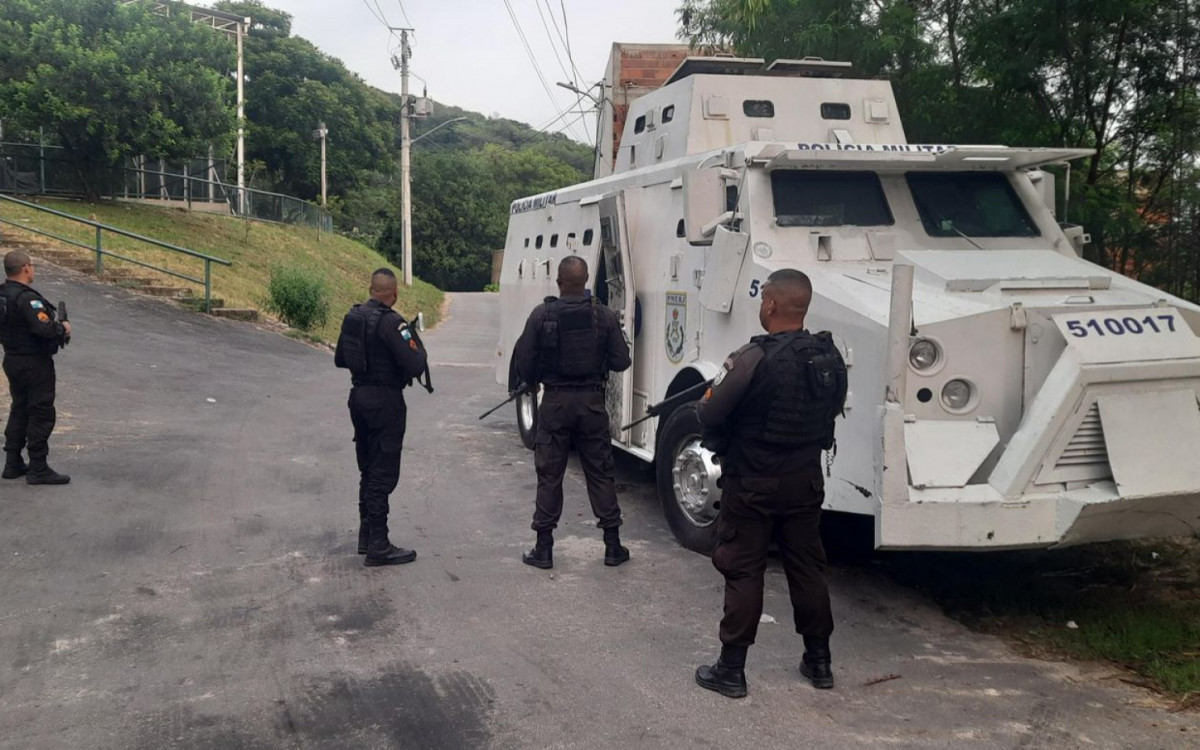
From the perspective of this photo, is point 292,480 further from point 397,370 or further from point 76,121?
point 76,121

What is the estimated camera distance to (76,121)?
22.5 meters

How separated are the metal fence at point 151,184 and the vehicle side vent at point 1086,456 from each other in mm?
24199

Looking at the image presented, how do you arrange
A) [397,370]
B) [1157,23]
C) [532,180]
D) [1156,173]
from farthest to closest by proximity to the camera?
[532,180] → [1156,173] → [1157,23] → [397,370]

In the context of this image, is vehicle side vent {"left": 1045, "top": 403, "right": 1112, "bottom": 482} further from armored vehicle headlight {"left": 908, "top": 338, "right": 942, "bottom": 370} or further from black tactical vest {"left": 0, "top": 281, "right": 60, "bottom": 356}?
black tactical vest {"left": 0, "top": 281, "right": 60, "bottom": 356}

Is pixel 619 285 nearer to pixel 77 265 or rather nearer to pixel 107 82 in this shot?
pixel 77 265

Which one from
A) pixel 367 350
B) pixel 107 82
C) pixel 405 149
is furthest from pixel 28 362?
pixel 405 149

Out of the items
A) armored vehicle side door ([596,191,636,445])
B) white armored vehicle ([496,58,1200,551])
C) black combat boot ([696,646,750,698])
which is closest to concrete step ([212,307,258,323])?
white armored vehicle ([496,58,1200,551])

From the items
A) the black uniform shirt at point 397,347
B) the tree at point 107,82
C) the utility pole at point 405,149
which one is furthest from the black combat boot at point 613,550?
the utility pole at point 405,149

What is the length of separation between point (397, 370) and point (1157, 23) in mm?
7862

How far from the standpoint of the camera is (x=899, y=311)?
4766mm

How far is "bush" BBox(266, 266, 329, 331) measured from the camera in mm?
19094

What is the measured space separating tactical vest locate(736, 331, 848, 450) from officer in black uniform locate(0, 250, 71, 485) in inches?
222

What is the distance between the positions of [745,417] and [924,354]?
45.2 inches

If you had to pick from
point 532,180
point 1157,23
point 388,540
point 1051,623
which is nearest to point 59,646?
point 388,540
